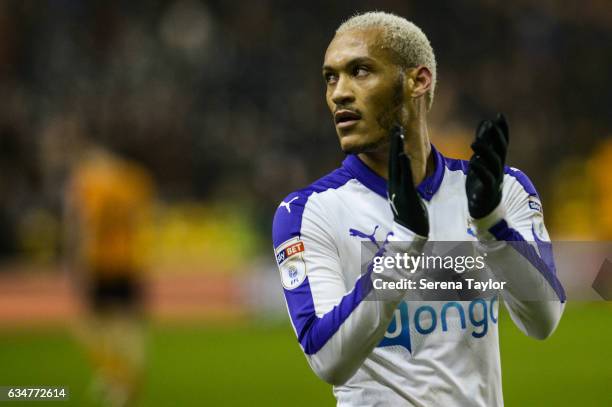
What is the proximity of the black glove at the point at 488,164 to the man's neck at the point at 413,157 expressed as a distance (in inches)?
18.6

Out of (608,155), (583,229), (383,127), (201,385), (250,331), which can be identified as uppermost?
(608,155)

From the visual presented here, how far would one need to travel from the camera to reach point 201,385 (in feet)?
34.1

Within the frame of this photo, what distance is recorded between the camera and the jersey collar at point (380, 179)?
10.3 ft

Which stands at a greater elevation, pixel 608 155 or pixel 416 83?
pixel 608 155

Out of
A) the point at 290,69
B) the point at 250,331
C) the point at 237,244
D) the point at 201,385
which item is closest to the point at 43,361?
the point at 201,385

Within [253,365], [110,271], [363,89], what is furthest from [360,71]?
[253,365]

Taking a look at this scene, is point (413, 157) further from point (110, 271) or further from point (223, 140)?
point (223, 140)

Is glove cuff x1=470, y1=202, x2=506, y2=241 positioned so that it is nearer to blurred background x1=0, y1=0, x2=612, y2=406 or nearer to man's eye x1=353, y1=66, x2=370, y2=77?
man's eye x1=353, y1=66, x2=370, y2=77

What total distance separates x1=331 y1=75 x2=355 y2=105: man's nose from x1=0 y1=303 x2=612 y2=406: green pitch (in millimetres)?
6508

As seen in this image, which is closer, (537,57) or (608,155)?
(608,155)

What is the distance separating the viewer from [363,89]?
303cm

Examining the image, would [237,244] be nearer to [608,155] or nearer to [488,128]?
[608,155]

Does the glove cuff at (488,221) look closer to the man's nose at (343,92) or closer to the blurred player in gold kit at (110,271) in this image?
the man's nose at (343,92)

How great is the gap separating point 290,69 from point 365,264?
647 inches
